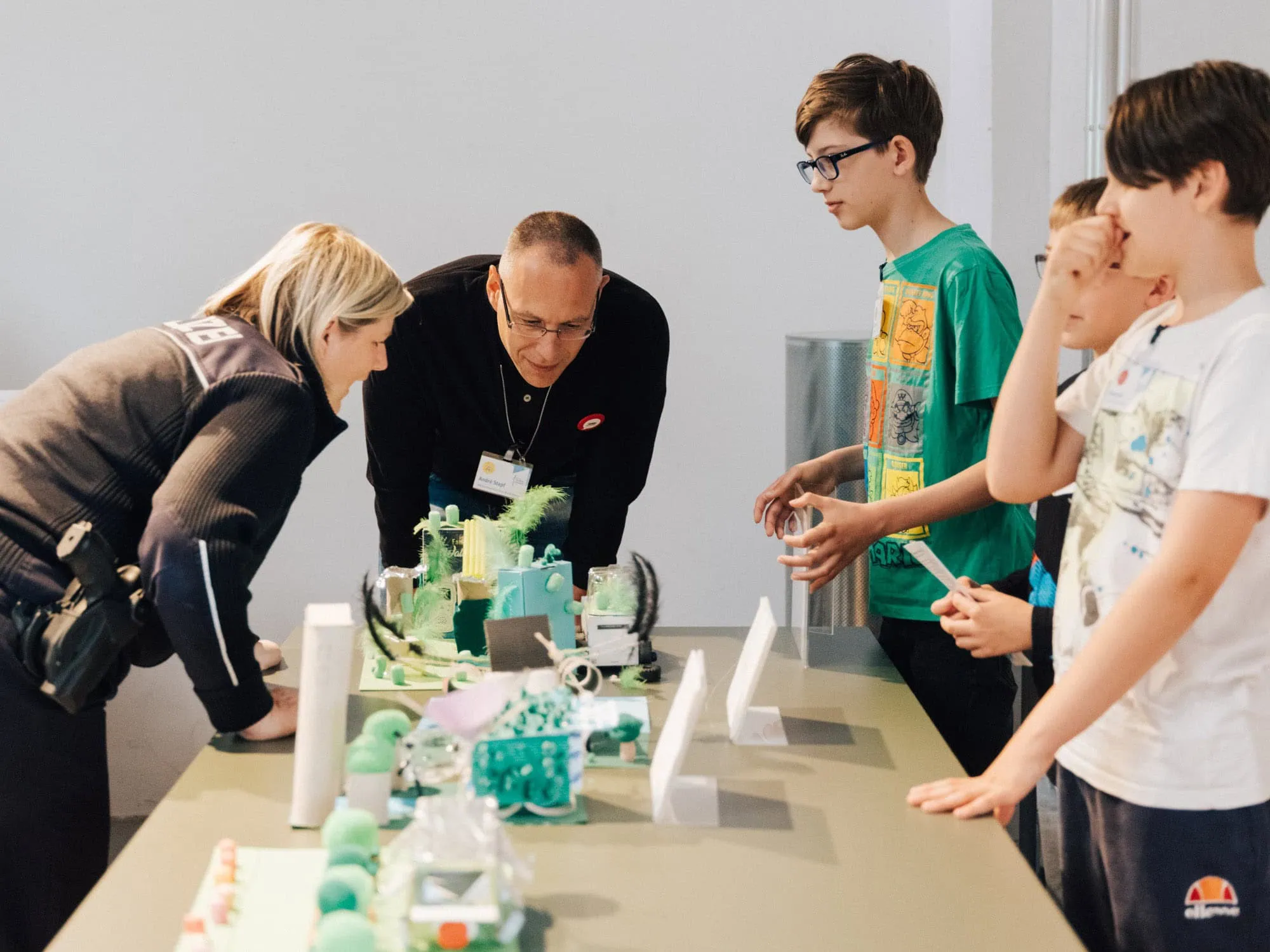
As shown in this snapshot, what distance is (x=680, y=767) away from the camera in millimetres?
1430

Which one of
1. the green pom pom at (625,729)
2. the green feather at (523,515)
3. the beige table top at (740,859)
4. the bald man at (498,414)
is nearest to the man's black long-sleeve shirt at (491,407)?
the bald man at (498,414)

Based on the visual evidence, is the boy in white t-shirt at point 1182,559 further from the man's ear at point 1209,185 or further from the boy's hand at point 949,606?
the boy's hand at point 949,606

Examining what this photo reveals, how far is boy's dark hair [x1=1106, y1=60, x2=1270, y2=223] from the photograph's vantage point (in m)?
1.25

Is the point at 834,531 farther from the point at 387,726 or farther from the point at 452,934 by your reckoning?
the point at 452,934

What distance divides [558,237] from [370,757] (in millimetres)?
1105

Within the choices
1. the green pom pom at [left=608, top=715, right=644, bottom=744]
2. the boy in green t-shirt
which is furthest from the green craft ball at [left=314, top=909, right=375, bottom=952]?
the boy in green t-shirt

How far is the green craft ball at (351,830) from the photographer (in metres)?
1.27

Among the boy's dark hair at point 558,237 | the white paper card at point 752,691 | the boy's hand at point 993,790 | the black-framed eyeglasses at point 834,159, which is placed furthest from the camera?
the boy's dark hair at point 558,237

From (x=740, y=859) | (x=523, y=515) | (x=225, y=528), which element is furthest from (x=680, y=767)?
(x=523, y=515)

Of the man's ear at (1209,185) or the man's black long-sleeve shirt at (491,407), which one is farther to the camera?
the man's black long-sleeve shirt at (491,407)

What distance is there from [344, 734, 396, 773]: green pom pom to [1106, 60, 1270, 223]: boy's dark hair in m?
1.01

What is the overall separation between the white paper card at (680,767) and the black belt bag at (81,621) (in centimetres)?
70

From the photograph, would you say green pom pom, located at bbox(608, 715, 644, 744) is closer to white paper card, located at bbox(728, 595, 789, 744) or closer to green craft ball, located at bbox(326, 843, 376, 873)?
white paper card, located at bbox(728, 595, 789, 744)


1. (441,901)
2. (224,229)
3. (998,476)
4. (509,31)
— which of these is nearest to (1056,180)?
(509,31)
